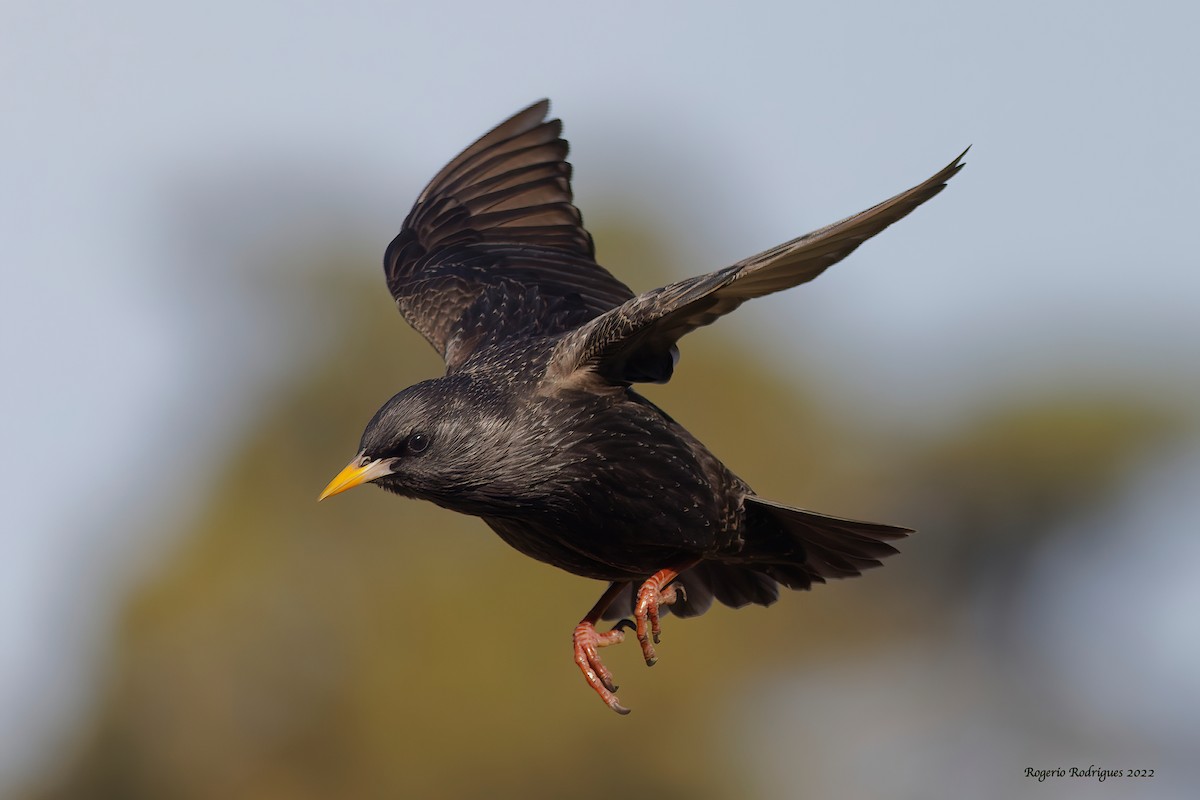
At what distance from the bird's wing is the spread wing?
1.02m

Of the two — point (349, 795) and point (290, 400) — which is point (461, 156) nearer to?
point (349, 795)

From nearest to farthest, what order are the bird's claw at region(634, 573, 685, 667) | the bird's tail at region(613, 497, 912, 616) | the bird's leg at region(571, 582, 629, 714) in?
the bird's claw at region(634, 573, 685, 667), the bird's leg at region(571, 582, 629, 714), the bird's tail at region(613, 497, 912, 616)

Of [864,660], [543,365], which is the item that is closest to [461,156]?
[543,365]

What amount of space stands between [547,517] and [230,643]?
13.5 m

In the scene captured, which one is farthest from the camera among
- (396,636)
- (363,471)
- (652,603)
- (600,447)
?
(396,636)

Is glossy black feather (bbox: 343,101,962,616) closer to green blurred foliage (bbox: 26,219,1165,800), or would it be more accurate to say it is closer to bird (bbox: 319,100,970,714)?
bird (bbox: 319,100,970,714)

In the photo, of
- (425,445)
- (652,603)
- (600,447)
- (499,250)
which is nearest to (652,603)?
(652,603)

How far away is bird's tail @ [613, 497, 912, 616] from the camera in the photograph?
290 inches

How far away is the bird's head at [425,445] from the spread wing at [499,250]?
128cm

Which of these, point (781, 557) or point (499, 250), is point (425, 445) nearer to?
point (781, 557)

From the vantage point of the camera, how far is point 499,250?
337 inches

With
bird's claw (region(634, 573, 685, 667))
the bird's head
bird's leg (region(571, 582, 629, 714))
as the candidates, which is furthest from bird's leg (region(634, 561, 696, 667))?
the bird's head

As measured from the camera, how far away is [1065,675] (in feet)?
84.4

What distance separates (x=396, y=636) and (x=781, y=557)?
11.8 meters
